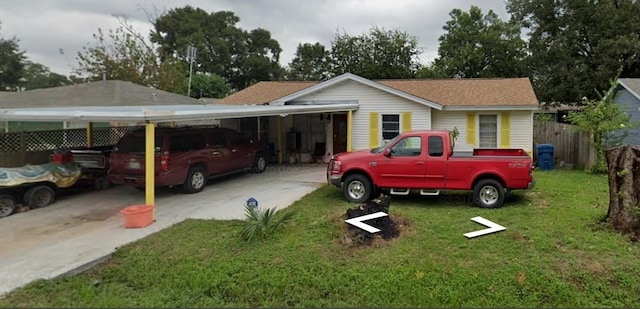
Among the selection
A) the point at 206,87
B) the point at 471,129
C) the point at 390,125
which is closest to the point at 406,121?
the point at 390,125

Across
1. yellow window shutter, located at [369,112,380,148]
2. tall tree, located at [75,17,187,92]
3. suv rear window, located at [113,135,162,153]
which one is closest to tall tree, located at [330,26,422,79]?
tall tree, located at [75,17,187,92]

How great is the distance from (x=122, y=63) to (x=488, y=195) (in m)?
23.4

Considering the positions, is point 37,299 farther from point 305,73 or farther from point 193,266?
point 305,73

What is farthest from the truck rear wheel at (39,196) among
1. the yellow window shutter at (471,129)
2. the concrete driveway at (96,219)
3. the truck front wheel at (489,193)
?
the yellow window shutter at (471,129)

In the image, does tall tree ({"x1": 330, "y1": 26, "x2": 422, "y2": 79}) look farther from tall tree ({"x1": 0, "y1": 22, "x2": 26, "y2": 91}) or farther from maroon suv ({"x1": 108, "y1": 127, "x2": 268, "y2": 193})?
tall tree ({"x1": 0, "y1": 22, "x2": 26, "y2": 91})

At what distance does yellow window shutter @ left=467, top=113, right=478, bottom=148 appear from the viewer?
1501 centimetres

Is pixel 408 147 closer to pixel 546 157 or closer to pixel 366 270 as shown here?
pixel 366 270

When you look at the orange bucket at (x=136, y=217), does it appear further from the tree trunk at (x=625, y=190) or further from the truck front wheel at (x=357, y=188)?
the tree trunk at (x=625, y=190)

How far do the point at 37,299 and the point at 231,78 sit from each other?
51617 millimetres

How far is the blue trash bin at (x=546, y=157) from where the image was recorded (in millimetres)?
14344

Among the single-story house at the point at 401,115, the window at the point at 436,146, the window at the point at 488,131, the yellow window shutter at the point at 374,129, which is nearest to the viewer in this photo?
the window at the point at 436,146

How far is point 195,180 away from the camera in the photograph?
35.0ft

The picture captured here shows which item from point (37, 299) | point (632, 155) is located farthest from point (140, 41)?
point (632, 155)

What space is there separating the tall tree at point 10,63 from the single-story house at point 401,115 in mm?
33636
